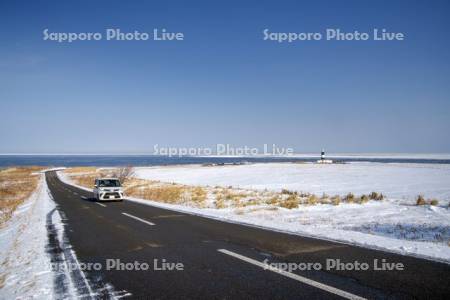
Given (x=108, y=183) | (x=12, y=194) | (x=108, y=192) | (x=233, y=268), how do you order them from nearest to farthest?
(x=233, y=268), (x=108, y=192), (x=108, y=183), (x=12, y=194)

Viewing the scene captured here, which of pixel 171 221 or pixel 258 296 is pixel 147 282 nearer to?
pixel 258 296

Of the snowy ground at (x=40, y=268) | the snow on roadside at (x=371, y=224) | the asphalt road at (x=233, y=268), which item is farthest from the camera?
the snow on roadside at (x=371, y=224)

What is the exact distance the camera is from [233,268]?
6.38m

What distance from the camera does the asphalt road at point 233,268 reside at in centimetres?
511

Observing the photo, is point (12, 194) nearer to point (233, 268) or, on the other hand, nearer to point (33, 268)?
point (33, 268)

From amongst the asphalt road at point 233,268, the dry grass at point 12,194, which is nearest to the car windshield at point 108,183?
the dry grass at point 12,194

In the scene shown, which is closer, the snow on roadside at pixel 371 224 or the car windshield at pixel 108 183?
the snow on roadside at pixel 371 224

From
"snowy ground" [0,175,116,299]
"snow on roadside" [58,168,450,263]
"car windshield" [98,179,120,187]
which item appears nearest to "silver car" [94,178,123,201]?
"car windshield" [98,179,120,187]

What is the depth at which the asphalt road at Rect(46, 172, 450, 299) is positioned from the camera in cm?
511

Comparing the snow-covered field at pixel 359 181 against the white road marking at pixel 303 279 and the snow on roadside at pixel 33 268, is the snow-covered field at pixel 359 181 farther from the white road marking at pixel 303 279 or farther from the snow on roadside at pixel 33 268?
the snow on roadside at pixel 33 268

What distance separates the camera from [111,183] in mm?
23766

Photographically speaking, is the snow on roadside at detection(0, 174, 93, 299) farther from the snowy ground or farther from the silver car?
the silver car

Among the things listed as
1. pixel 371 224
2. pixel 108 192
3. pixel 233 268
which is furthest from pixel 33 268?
pixel 108 192

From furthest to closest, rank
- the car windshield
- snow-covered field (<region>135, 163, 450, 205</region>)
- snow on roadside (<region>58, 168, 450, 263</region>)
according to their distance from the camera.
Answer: the car windshield, snow-covered field (<region>135, 163, 450, 205</region>), snow on roadside (<region>58, 168, 450, 263</region>)
